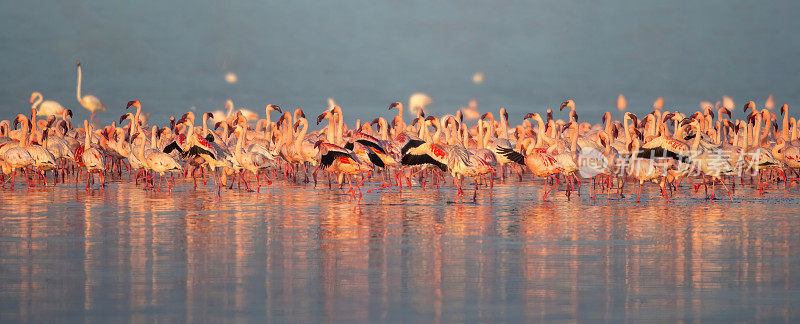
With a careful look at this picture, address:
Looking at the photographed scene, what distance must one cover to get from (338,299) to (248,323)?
102 cm

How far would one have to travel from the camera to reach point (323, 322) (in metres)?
6.27

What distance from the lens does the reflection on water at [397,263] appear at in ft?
22.0

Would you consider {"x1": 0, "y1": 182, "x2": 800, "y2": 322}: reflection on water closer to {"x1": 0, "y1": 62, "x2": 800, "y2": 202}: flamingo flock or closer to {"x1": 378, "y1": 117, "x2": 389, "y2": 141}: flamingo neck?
{"x1": 0, "y1": 62, "x2": 800, "y2": 202}: flamingo flock

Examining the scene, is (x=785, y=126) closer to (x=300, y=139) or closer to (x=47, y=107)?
(x=300, y=139)

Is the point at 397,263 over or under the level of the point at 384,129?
under

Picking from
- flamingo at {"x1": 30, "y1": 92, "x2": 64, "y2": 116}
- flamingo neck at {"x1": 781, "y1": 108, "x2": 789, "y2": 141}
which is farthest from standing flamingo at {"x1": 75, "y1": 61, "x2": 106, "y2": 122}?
flamingo neck at {"x1": 781, "y1": 108, "x2": 789, "y2": 141}

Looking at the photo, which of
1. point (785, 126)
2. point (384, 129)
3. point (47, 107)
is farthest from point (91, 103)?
point (785, 126)

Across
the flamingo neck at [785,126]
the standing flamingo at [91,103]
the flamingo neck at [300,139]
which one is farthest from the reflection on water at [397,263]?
the standing flamingo at [91,103]

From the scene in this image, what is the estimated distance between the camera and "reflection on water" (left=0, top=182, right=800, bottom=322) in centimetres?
670

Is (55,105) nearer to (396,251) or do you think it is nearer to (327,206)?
(327,206)

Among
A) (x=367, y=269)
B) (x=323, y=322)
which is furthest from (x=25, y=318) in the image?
(x=367, y=269)

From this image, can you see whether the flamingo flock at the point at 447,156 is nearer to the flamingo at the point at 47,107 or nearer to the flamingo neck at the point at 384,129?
the flamingo neck at the point at 384,129

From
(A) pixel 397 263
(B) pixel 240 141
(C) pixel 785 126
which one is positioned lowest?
(A) pixel 397 263

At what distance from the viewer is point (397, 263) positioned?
885cm
